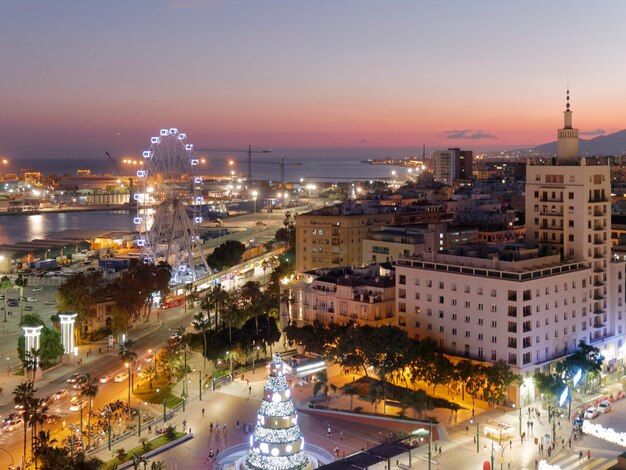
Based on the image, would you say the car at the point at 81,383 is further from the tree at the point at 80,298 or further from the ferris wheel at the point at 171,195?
the ferris wheel at the point at 171,195

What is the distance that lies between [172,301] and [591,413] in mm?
30829

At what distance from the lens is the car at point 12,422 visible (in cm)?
3086

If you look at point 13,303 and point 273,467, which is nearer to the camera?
point 273,467

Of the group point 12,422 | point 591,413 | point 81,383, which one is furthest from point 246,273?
point 591,413

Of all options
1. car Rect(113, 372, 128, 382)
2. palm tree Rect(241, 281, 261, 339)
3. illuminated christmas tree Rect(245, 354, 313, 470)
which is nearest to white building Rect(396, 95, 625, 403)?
palm tree Rect(241, 281, 261, 339)

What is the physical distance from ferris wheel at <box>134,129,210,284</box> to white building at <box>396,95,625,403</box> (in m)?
28.9

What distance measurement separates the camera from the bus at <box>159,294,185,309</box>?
177 ft

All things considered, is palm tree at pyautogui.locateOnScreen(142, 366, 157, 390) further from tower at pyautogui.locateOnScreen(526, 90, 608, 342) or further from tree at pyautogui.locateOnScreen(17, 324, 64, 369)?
tower at pyautogui.locateOnScreen(526, 90, 608, 342)

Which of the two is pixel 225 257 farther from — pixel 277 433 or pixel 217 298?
pixel 277 433

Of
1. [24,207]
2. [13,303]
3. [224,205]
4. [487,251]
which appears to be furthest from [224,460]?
[24,207]

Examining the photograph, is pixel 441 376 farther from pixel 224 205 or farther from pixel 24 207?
pixel 24 207

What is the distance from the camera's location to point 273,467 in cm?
2462

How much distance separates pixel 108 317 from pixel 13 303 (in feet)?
43.6

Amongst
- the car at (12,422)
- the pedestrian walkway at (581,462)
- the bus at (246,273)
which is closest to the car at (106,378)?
the car at (12,422)
